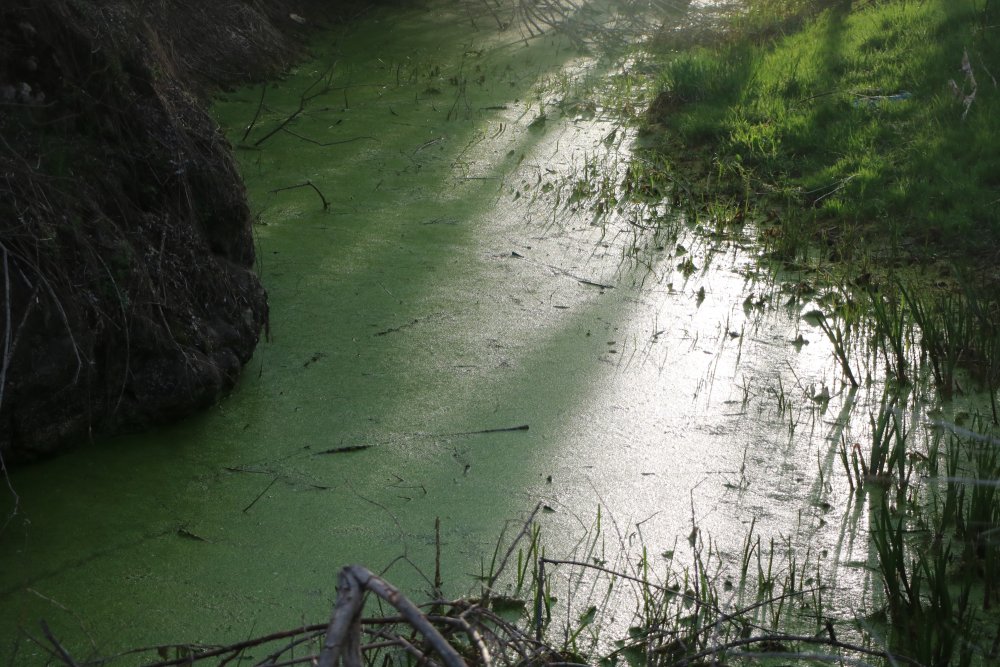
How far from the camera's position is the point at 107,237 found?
281cm

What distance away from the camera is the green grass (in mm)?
4367

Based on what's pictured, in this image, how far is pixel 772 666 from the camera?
209cm

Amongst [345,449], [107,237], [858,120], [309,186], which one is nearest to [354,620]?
[345,449]

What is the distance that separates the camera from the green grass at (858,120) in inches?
172

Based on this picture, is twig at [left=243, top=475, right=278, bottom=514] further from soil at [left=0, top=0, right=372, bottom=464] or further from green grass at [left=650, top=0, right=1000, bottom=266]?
green grass at [left=650, top=0, right=1000, bottom=266]

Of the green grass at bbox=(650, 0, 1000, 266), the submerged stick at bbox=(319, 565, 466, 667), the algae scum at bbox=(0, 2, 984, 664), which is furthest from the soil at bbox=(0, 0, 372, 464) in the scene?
the green grass at bbox=(650, 0, 1000, 266)

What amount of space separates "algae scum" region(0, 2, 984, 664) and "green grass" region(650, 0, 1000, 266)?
23.6 inches

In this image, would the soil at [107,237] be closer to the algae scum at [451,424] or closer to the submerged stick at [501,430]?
the algae scum at [451,424]

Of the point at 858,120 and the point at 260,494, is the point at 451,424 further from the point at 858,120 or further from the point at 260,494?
the point at 858,120

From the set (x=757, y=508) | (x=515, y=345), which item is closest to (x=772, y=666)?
(x=757, y=508)

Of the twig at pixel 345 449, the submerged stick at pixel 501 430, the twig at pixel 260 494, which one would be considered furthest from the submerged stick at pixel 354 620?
the submerged stick at pixel 501 430

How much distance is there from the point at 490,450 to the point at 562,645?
0.83 metres

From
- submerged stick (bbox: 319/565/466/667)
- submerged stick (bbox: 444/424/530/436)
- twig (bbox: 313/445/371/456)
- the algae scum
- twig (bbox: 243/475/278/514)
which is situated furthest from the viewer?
submerged stick (bbox: 444/424/530/436)

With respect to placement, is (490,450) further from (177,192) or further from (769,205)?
(769,205)
